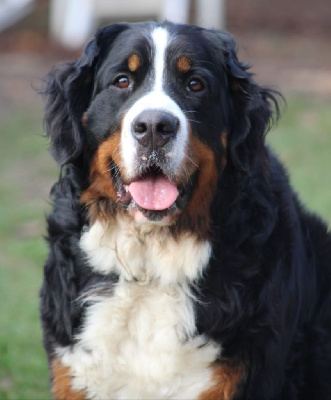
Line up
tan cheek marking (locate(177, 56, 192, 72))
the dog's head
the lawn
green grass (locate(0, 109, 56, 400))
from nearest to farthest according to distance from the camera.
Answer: the dog's head → tan cheek marking (locate(177, 56, 192, 72)) → green grass (locate(0, 109, 56, 400)) → the lawn

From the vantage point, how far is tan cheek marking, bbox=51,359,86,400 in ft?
12.6

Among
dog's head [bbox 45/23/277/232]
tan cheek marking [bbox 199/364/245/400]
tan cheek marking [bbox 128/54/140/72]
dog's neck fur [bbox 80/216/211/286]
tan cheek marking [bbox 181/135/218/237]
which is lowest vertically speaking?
tan cheek marking [bbox 199/364/245/400]

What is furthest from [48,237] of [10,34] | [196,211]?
[10,34]

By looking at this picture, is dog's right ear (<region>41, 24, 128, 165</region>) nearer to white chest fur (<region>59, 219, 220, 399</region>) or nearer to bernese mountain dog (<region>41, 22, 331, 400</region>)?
bernese mountain dog (<region>41, 22, 331, 400</region>)

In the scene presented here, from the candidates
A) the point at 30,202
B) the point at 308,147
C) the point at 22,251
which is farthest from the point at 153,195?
the point at 308,147

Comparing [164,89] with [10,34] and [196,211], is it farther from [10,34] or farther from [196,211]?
[10,34]

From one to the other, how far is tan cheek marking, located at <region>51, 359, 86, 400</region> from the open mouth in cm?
82

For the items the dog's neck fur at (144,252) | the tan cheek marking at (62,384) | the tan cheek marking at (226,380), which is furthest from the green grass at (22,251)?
the tan cheek marking at (226,380)

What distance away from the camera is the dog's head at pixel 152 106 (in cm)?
357

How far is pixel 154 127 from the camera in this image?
3428 millimetres

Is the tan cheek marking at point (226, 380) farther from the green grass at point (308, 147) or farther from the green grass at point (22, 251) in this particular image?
the green grass at point (308, 147)

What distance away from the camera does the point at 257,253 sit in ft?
12.6

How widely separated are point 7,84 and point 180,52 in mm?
9240

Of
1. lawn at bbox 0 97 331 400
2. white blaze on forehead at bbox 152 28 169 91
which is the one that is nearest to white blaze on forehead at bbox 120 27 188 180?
white blaze on forehead at bbox 152 28 169 91
